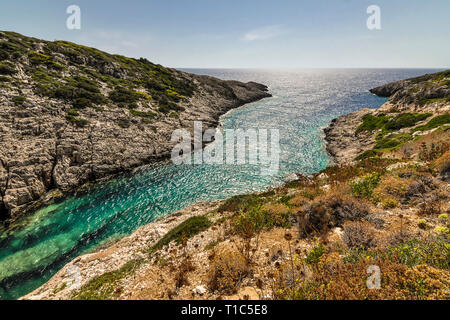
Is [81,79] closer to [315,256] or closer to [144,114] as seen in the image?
[144,114]

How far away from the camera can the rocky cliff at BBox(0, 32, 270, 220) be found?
2347 centimetres

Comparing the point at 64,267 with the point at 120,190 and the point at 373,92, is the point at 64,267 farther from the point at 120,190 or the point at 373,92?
the point at 373,92

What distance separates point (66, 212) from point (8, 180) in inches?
304

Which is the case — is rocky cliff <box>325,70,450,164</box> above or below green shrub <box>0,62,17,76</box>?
below

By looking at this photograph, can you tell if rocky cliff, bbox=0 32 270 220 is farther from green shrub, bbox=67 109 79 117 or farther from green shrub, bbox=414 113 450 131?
green shrub, bbox=414 113 450 131

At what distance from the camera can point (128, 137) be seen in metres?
34.7

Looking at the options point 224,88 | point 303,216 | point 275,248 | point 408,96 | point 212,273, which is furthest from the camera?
point 224,88

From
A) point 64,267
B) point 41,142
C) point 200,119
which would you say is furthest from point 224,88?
point 64,267

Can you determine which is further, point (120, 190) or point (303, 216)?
point (120, 190)

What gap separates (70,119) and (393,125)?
60.7 metres

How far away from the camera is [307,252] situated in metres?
7.93

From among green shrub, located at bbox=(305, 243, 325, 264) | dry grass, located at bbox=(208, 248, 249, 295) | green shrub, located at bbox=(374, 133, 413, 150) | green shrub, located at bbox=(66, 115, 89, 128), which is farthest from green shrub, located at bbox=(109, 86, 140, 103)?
green shrub, located at bbox=(374, 133, 413, 150)

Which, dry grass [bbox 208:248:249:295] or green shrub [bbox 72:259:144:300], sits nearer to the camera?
dry grass [bbox 208:248:249:295]

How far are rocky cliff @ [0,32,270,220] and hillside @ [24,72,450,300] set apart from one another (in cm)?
1622
